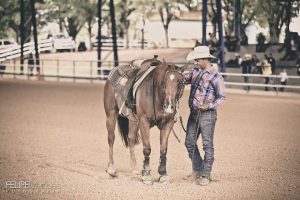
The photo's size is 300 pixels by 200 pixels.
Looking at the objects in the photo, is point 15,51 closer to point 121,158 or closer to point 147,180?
point 121,158

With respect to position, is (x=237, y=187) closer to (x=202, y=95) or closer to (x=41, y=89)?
(x=202, y=95)

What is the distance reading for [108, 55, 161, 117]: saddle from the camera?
29.4 ft

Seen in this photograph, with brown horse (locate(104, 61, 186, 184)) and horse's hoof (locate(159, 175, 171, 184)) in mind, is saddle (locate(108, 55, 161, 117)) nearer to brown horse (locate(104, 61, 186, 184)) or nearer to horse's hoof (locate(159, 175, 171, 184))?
brown horse (locate(104, 61, 186, 184))

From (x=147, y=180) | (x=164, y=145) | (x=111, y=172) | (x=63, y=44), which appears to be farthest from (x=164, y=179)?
(x=63, y=44)

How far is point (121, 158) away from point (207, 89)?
307 centimetres

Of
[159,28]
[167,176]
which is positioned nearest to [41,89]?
[167,176]

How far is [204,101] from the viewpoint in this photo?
28.2 ft

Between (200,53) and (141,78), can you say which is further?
(141,78)

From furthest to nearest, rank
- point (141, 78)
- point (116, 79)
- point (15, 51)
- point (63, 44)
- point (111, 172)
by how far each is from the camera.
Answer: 1. point (63, 44)
2. point (15, 51)
3. point (116, 79)
4. point (111, 172)
5. point (141, 78)

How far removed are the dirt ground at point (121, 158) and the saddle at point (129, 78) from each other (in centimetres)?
111

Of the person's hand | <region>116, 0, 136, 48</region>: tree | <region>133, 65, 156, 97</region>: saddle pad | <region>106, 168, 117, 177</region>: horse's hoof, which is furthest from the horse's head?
<region>116, 0, 136, 48</region>: tree

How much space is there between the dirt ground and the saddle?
111 cm

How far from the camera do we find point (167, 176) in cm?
864

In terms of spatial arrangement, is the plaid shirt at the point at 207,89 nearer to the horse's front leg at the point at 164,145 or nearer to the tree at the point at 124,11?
the horse's front leg at the point at 164,145
